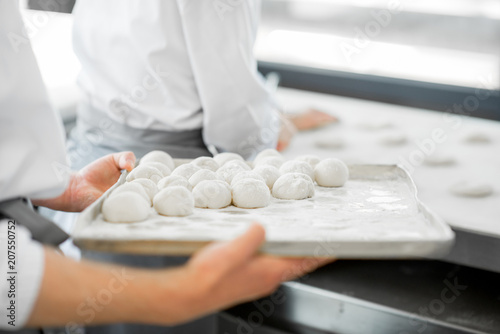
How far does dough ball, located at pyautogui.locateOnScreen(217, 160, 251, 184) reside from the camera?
51.9 inches

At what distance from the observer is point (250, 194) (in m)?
1.20

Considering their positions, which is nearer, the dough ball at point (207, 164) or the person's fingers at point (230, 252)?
the person's fingers at point (230, 252)

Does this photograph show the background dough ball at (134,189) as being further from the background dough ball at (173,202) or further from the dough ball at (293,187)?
the dough ball at (293,187)

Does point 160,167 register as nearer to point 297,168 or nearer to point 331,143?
point 297,168

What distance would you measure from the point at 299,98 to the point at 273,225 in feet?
6.27

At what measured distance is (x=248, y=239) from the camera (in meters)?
0.91

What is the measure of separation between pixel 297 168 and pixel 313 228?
306 mm

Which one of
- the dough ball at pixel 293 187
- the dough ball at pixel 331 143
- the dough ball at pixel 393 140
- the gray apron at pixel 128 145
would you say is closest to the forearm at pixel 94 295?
the dough ball at pixel 293 187

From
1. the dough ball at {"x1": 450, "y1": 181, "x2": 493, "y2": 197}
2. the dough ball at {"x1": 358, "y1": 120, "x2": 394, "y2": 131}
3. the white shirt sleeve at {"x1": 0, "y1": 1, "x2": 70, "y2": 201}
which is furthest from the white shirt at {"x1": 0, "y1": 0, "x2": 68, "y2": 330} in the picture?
the dough ball at {"x1": 358, "y1": 120, "x2": 394, "y2": 131}

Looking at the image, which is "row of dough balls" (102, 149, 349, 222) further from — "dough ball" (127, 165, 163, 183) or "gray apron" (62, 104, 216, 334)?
"gray apron" (62, 104, 216, 334)

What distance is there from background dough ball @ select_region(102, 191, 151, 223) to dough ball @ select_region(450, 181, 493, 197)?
120 cm

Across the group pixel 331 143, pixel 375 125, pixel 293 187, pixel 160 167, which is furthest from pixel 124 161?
pixel 375 125

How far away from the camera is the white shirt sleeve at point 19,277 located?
875 millimetres

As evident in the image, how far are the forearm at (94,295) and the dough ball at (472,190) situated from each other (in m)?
1.26
